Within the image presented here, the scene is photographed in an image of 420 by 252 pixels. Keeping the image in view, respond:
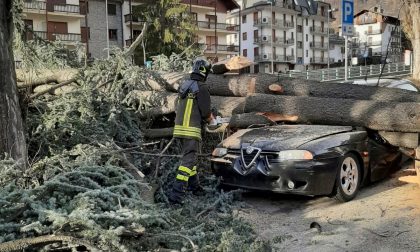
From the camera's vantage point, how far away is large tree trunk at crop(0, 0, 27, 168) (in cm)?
504

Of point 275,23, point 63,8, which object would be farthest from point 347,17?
point 275,23

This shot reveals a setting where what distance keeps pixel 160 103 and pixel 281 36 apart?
74055mm

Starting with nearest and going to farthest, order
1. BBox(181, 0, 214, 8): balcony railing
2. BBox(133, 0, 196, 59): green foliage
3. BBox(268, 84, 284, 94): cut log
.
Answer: BBox(268, 84, 284, 94): cut log < BBox(133, 0, 196, 59): green foliage < BBox(181, 0, 214, 8): balcony railing

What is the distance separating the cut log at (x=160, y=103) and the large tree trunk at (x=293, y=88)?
1.36 feet

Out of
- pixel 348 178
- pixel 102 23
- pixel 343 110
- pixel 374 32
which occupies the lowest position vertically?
pixel 348 178

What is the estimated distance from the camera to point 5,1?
17.0ft

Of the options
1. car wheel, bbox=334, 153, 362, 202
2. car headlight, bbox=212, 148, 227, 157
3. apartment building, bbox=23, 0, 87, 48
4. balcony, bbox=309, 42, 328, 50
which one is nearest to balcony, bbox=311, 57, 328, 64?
balcony, bbox=309, 42, 328, 50

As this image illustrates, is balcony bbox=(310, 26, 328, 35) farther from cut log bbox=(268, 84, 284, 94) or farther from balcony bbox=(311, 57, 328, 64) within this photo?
cut log bbox=(268, 84, 284, 94)

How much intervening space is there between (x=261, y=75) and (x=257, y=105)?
1.01 m

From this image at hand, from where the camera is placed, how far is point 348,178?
6145 mm

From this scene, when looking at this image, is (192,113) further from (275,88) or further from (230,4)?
(230,4)

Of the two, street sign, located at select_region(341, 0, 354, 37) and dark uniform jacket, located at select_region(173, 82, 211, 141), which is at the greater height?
street sign, located at select_region(341, 0, 354, 37)

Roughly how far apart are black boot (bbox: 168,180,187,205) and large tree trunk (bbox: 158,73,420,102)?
278 centimetres

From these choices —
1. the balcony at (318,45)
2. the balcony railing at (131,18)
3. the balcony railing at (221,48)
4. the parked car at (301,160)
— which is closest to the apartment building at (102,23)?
the balcony railing at (131,18)
